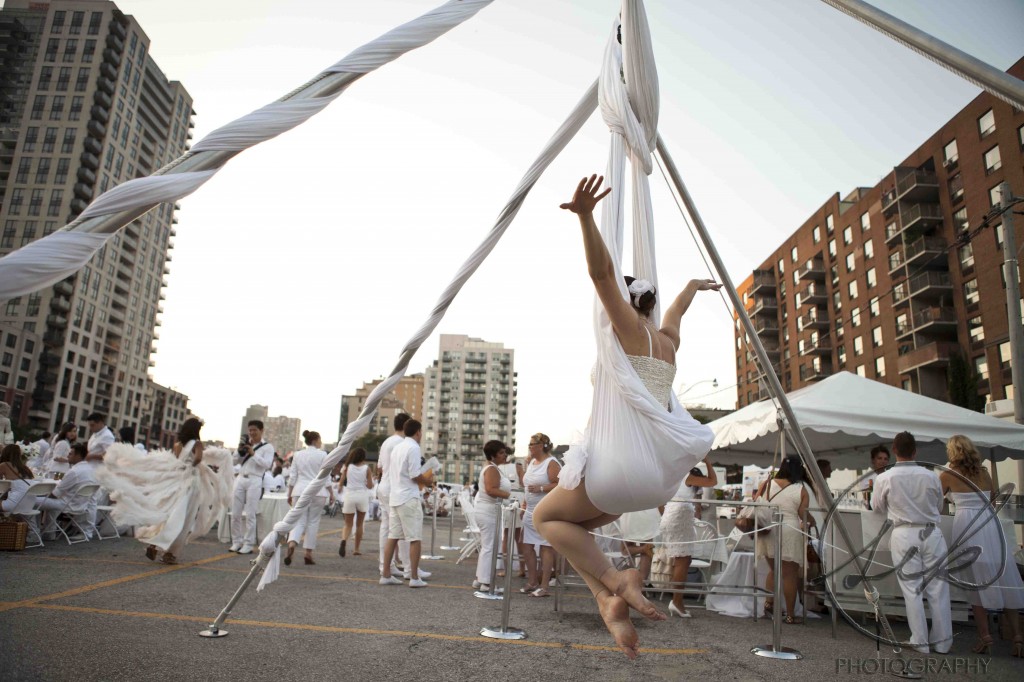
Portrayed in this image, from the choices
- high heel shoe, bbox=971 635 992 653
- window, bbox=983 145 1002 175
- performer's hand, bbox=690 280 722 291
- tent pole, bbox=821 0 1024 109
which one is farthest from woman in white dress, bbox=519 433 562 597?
window, bbox=983 145 1002 175

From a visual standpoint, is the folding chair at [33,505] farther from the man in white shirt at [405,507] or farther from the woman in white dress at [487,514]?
the woman in white dress at [487,514]

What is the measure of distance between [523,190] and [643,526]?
22.2 feet

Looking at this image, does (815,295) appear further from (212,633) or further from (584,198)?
(584,198)

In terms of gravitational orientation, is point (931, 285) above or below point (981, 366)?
above

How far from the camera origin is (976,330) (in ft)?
141

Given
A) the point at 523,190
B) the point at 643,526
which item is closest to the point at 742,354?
the point at 643,526

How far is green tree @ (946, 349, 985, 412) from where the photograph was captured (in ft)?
127

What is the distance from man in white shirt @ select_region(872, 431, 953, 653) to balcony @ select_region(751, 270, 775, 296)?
69.2m

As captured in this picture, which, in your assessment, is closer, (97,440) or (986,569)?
(986,569)

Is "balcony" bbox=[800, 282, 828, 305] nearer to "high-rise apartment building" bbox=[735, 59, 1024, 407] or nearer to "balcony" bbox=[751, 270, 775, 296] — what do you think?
"high-rise apartment building" bbox=[735, 59, 1024, 407]

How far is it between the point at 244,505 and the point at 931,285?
165 ft

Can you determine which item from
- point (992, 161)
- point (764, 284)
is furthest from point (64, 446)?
point (764, 284)

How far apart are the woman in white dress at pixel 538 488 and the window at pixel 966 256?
1865 inches

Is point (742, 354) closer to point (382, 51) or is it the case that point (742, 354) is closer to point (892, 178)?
point (892, 178)
